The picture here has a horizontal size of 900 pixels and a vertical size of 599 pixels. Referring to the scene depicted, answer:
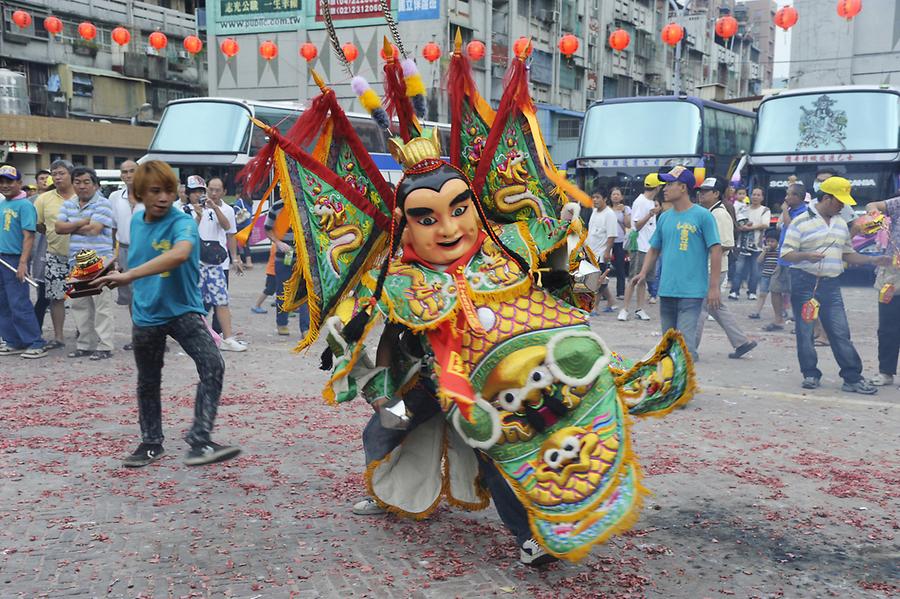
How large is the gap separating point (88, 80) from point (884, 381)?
114 ft

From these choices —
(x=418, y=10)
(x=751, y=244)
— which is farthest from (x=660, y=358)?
(x=418, y=10)

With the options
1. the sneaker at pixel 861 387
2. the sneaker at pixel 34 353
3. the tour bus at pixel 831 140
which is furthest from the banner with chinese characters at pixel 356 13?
the sneaker at pixel 861 387

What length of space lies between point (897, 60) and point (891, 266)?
25470mm

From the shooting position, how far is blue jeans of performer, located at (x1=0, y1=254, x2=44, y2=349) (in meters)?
8.93

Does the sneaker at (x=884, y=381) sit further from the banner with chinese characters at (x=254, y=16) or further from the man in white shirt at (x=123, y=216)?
the banner with chinese characters at (x=254, y=16)

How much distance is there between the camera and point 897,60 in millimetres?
29359

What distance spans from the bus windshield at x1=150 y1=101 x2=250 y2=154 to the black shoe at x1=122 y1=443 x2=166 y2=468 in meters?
13.2

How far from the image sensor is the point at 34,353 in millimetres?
8977

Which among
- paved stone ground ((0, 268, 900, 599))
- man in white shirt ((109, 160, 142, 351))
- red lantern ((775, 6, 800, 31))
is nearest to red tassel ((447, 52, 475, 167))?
paved stone ground ((0, 268, 900, 599))

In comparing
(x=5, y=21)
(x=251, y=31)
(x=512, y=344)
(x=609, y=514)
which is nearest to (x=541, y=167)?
(x=512, y=344)

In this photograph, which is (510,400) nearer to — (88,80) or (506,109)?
(506,109)

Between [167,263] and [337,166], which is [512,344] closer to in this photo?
[337,166]

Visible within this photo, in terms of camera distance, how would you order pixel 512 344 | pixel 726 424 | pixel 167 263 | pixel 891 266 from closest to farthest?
pixel 512 344 < pixel 167 263 < pixel 726 424 < pixel 891 266

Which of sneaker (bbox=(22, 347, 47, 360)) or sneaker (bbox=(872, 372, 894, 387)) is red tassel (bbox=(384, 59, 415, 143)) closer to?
sneaker (bbox=(872, 372, 894, 387))
